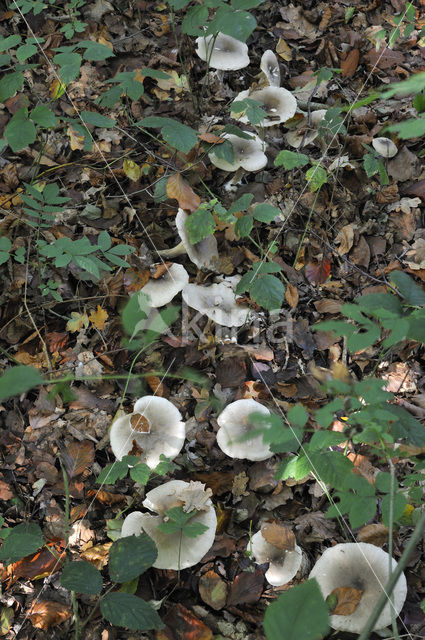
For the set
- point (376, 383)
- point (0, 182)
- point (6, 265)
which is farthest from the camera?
point (0, 182)

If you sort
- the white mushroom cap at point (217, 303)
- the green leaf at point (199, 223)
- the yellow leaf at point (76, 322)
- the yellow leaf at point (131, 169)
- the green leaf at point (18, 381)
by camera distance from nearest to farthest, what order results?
the green leaf at point (18, 381)
the green leaf at point (199, 223)
the white mushroom cap at point (217, 303)
the yellow leaf at point (76, 322)
the yellow leaf at point (131, 169)

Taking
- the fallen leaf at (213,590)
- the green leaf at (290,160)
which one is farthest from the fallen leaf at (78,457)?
the green leaf at (290,160)

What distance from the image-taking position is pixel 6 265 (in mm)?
3535

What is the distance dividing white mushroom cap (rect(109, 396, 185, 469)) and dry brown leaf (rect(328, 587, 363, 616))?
1099 millimetres

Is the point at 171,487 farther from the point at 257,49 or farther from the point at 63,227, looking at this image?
the point at 257,49

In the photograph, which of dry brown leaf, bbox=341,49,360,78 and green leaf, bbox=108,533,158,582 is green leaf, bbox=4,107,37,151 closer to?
green leaf, bbox=108,533,158,582

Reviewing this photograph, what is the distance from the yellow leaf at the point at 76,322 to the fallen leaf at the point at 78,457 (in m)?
0.81

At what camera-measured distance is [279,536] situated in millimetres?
2584

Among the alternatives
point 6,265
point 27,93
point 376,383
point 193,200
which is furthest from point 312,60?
point 376,383

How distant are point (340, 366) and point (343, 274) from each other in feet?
2.63

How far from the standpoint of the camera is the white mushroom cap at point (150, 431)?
279 centimetres

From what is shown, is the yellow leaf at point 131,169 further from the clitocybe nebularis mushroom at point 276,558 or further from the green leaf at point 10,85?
the clitocybe nebularis mushroom at point 276,558

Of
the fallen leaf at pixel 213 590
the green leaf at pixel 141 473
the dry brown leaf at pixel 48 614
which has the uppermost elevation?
the green leaf at pixel 141 473

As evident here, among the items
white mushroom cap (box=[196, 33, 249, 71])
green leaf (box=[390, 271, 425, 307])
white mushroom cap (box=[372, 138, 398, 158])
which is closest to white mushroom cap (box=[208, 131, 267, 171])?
white mushroom cap (box=[196, 33, 249, 71])
